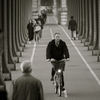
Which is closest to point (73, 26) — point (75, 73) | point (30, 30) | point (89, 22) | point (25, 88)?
point (89, 22)

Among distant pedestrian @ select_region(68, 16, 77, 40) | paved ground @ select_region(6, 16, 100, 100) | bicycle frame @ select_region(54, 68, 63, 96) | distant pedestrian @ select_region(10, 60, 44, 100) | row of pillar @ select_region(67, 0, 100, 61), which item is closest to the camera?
distant pedestrian @ select_region(10, 60, 44, 100)

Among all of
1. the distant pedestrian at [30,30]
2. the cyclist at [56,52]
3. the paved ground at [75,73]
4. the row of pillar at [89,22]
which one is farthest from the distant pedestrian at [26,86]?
the distant pedestrian at [30,30]

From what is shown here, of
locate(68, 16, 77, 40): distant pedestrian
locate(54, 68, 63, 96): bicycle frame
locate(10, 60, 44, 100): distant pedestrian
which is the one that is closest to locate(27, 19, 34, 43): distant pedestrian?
locate(68, 16, 77, 40): distant pedestrian

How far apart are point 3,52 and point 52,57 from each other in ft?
19.5

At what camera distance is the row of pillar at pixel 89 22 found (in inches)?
1298

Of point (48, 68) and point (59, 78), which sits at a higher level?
point (59, 78)

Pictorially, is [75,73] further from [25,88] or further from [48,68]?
[25,88]

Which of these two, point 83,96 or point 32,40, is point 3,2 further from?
Answer: point 32,40

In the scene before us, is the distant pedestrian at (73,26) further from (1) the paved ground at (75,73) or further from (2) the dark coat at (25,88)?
(2) the dark coat at (25,88)

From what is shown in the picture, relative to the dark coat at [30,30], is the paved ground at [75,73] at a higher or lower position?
Result: lower

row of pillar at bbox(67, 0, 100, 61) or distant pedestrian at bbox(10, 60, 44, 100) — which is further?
row of pillar at bbox(67, 0, 100, 61)

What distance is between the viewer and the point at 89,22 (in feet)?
138

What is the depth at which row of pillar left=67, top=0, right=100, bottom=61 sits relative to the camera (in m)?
33.0

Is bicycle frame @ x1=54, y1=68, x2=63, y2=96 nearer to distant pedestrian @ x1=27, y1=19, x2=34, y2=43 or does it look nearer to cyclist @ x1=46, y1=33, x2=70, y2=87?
cyclist @ x1=46, y1=33, x2=70, y2=87
